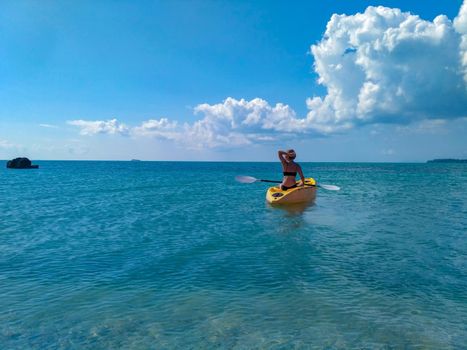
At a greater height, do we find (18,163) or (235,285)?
(18,163)

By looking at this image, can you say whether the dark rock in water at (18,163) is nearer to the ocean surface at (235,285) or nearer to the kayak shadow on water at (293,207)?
the ocean surface at (235,285)

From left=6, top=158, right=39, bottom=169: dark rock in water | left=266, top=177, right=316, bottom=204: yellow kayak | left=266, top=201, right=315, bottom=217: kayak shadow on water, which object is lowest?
left=266, top=201, right=315, bottom=217: kayak shadow on water

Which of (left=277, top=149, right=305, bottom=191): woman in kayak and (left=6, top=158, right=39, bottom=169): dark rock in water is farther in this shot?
(left=6, top=158, right=39, bottom=169): dark rock in water

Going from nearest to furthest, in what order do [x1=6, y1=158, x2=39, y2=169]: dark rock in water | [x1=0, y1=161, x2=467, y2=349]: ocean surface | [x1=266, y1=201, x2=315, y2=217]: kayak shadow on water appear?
[x1=0, y1=161, x2=467, y2=349]: ocean surface → [x1=266, y1=201, x2=315, y2=217]: kayak shadow on water → [x1=6, y1=158, x2=39, y2=169]: dark rock in water

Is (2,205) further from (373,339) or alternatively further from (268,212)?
(373,339)

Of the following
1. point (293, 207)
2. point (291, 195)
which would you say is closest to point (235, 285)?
point (291, 195)

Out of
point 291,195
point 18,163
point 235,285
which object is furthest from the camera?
point 18,163

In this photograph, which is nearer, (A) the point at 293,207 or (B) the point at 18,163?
(A) the point at 293,207

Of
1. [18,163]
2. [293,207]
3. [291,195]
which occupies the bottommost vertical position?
[293,207]

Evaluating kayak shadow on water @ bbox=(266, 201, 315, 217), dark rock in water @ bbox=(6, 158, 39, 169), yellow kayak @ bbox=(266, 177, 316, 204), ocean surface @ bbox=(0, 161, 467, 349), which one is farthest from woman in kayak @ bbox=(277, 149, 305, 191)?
dark rock in water @ bbox=(6, 158, 39, 169)

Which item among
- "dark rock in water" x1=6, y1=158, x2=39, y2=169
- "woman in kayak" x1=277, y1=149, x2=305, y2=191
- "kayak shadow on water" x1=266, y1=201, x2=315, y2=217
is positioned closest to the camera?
"kayak shadow on water" x1=266, y1=201, x2=315, y2=217

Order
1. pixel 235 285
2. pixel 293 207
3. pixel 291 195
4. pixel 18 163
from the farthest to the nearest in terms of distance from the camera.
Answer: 1. pixel 18 163
2. pixel 293 207
3. pixel 291 195
4. pixel 235 285

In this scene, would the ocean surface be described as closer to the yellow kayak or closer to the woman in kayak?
the yellow kayak

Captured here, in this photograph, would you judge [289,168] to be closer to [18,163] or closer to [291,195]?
[291,195]
